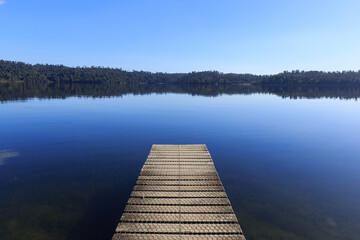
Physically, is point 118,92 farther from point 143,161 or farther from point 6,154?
point 143,161

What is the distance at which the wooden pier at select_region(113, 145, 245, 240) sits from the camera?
24.3ft

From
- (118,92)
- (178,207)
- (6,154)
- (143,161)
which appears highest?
(118,92)

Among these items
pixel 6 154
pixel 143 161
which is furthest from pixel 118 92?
pixel 143 161

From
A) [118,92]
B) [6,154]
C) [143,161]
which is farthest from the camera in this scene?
[118,92]

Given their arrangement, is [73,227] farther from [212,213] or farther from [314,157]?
[314,157]

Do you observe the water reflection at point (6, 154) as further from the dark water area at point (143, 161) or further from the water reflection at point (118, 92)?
the water reflection at point (118, 92)

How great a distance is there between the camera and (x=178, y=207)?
883 cm

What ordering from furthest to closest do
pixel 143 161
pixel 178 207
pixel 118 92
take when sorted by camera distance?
1. pixel 118 92
2. pixel 143 161
3. pixel 178 207

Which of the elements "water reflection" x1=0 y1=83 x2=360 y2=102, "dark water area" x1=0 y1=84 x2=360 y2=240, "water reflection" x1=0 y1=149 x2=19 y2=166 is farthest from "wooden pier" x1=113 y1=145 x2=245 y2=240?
"water reflection" x1=0 y1=83 x2=360 y2=102

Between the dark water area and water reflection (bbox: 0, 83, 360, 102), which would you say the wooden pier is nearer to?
the dark water area

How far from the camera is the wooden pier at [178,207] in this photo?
7.39m

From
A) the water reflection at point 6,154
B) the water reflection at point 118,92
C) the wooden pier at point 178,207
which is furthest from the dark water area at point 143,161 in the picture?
the water reflection at point 118,92

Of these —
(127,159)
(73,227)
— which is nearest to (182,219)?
(73,227)

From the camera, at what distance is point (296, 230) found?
9.36m
